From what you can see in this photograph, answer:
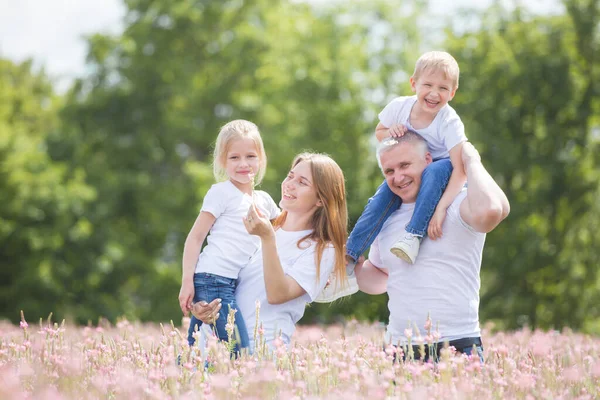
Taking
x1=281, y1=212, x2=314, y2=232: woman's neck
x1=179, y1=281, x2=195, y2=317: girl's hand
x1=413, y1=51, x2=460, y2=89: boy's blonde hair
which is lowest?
x1=179, y1=281, x2=195, y2=317: girl's hand

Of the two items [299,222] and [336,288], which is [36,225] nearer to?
[299,222]

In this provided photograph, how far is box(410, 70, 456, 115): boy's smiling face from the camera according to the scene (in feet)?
17.7

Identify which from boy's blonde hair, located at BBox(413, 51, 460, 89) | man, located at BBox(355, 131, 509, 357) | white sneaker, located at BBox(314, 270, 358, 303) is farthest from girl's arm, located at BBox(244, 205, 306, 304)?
boy's blonde hair, located at BBox(413, 51, 460, 89)

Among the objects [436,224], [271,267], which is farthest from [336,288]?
[436,224]

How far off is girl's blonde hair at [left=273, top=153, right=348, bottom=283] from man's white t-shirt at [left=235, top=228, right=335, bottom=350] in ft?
0.15

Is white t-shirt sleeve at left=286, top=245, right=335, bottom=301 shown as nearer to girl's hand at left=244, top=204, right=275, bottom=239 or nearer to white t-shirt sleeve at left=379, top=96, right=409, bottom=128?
girl's hand at left=244, top=204, right=275, bottom=239

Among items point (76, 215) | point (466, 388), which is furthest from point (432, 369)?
point (76, 215)

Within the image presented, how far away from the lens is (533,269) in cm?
2338

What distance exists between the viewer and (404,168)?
16.6 feet

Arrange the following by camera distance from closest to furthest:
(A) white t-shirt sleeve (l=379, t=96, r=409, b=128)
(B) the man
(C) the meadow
Result: (C) the meadow → (B) the man → (A) white t-shirt sleeve (l=379, t=96, r=409, b=128)

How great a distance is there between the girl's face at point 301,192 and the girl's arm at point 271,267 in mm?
551

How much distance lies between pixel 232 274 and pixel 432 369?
156cm

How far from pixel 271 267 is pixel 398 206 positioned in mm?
1052

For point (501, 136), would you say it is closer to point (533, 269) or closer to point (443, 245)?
point (533, 269)
